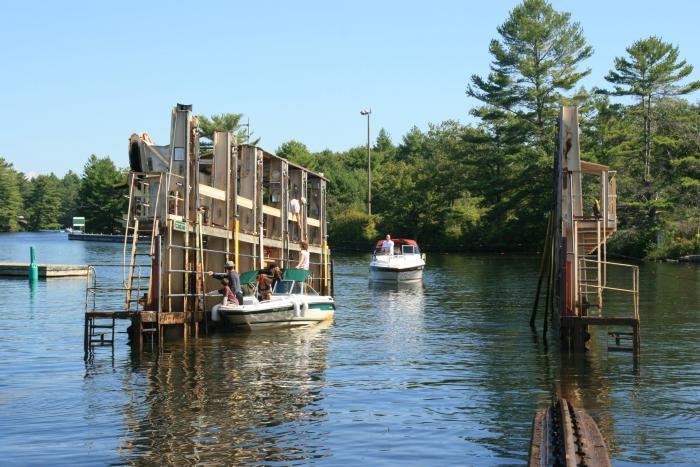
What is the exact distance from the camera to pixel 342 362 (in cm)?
2494

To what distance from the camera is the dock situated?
56.6m

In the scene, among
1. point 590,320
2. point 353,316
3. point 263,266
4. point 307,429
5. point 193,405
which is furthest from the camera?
point 353,316

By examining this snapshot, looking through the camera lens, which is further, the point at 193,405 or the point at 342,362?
the point at 342,362

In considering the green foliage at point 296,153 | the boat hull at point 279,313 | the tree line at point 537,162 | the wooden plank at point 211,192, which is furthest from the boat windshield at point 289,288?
the green foliage at point 296,153

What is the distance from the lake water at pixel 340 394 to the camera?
616 inches

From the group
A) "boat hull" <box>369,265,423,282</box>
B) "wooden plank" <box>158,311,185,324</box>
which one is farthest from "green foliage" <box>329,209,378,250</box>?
"wooden plank" <box>158,311,185,324</box>

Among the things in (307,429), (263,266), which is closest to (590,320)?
(307,429)

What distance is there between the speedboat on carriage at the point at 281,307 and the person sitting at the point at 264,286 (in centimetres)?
15

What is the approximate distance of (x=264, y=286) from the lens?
30.6 metres

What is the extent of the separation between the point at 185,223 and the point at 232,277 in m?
2.22

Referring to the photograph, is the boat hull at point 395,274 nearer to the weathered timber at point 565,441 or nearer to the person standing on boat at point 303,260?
the person standing on boat at point 303,260

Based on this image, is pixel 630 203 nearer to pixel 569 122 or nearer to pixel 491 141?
pixel 491 141

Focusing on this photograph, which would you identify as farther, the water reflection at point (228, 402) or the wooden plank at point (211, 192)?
the wooden plank at point (211, 192)

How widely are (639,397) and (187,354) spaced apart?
38.0ft
